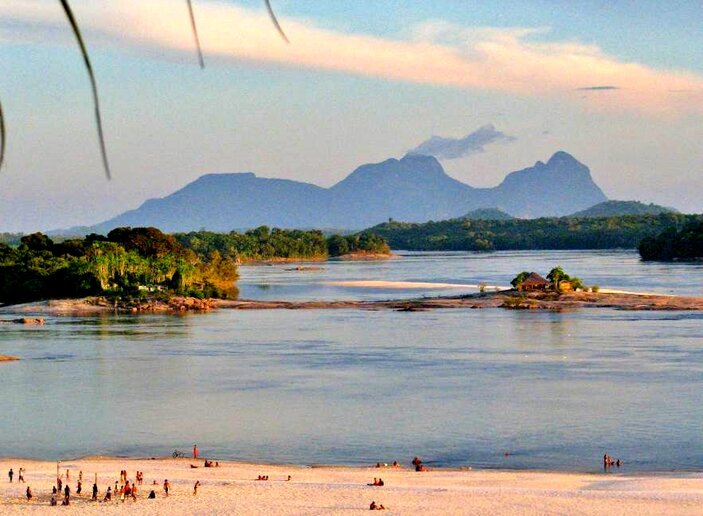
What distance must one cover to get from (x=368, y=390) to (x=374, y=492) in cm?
2141

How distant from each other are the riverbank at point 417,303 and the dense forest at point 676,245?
85.8m

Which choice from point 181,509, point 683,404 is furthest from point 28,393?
point 683,404

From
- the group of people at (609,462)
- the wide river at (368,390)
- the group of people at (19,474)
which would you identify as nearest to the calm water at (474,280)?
the wide river at (368,390)

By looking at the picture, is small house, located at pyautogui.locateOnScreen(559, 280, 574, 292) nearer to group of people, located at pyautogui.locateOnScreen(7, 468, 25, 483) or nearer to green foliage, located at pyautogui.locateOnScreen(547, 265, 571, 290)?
green foliage, located at pyautogui.locateOnScreen(547, 265, 571, 290)

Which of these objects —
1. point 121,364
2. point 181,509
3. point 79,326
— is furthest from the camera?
point 79,326

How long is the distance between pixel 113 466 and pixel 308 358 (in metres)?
29.1

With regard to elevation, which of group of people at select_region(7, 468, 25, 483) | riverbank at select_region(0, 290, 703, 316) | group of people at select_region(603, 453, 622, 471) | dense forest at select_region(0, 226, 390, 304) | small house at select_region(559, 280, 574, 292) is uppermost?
dense forest at select_region(0, 226, 390, 304)

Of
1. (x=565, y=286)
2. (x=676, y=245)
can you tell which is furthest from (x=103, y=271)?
(x=676, y=245)

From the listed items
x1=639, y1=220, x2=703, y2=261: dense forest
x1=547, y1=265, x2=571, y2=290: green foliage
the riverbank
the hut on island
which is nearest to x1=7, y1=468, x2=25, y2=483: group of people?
the riverbank

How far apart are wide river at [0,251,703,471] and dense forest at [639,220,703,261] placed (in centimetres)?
9948

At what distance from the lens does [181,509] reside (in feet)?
83.8

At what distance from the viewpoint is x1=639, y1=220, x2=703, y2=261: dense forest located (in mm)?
181988

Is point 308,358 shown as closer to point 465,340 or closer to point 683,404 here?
point 465,340

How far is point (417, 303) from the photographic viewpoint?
3969 inches
